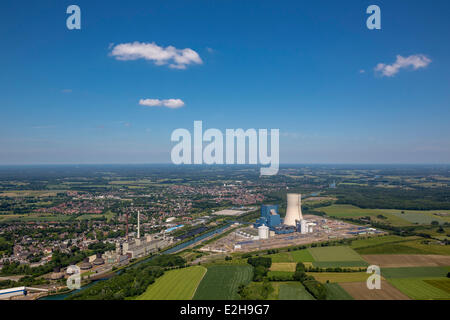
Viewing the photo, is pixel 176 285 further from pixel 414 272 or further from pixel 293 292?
pixel 414 272

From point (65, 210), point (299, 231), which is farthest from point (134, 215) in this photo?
point (299, 231)

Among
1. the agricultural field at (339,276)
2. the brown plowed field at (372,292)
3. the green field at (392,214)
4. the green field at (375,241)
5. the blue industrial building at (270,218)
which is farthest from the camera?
the green field at (392,214)

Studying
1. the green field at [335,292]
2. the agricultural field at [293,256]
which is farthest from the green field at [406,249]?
the green field at [335,292]

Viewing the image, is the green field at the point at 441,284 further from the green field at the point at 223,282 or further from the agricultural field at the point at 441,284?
the green field at the point at 223,282

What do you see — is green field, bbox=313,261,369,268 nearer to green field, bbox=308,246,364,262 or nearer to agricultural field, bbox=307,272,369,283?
green field, bbox=308,246,364,262

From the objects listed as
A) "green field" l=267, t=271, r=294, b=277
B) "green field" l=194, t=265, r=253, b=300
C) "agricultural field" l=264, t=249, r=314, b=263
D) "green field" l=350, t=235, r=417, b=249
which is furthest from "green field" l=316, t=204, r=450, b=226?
"green field" l=194, t=265, r=253, b=300
